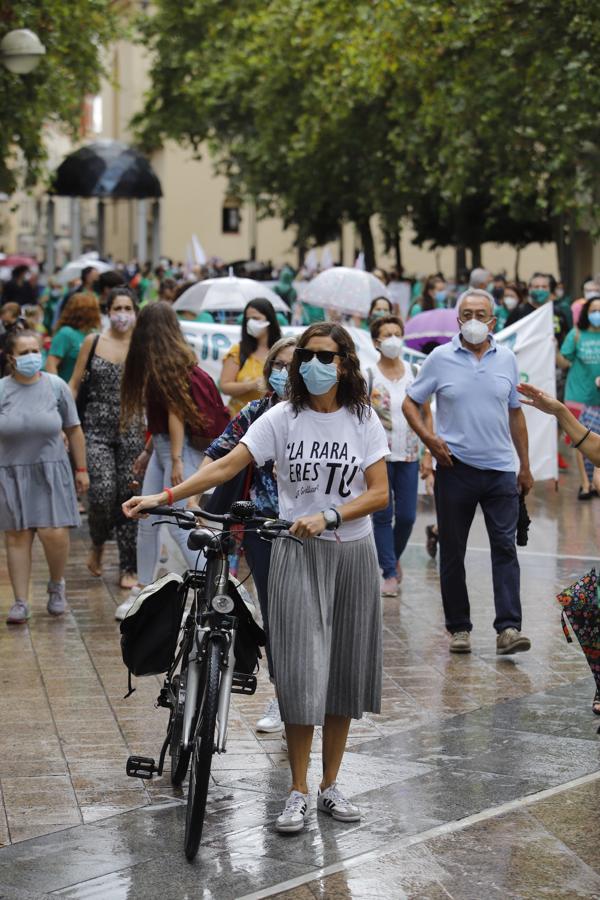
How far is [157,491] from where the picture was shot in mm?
9977

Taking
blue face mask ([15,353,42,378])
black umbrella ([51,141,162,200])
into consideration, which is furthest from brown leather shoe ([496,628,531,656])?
black umbrella ([51,141,162,200])

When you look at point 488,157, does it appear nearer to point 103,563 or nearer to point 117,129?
point 103,563

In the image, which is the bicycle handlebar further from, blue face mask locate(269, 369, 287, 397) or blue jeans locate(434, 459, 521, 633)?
blue jeans locate(434, 459, 521, 633)

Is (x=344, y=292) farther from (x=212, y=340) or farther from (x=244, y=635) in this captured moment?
(x=244, y=635)

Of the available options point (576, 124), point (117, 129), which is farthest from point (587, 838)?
point (117, 129)

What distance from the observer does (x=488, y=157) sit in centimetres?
2833

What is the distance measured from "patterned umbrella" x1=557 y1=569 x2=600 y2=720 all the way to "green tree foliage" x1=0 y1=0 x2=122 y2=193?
16.7m

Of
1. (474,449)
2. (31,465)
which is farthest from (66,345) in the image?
(474,449)

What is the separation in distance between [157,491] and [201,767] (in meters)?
4.35

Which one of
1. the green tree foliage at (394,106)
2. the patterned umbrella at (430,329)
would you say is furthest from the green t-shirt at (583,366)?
the green tree foliage at (394,106)

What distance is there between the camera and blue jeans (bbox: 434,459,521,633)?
9273mm

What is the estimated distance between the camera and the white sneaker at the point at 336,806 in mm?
6230

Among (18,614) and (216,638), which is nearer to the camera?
(216,638)

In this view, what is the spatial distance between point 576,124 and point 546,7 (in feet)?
5.04
